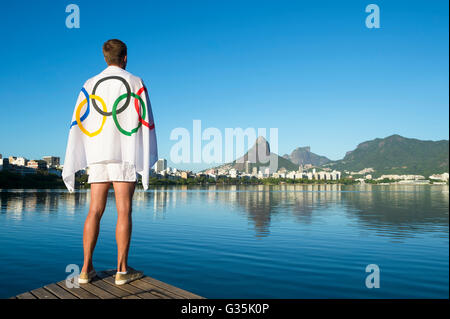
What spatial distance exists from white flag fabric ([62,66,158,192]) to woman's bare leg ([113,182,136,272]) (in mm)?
305

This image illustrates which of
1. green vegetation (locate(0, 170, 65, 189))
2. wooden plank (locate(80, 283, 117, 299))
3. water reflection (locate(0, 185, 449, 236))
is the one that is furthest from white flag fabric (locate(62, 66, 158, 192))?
green vegetation (locate(0, 170, 65, 189))

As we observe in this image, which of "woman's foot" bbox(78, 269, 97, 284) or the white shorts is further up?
the white shorts

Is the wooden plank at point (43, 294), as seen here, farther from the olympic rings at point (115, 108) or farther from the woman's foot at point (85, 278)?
the olympic rings at point (115, 108)

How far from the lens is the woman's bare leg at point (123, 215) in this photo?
4539 mm

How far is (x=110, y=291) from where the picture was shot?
14.1ft

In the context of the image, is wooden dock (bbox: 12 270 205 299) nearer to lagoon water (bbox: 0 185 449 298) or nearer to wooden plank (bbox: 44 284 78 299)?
wooden plank (bbox: 44 284 78 299)

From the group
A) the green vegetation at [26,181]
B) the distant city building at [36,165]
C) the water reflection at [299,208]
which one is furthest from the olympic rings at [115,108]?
the distant city building at [36,165]

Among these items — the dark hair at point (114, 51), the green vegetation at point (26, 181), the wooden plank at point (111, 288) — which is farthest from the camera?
the green vegetation at point (26, 181)

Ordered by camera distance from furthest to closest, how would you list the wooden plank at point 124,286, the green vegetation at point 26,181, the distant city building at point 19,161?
the distant city building at point 19,161 < the green vegetation at point 26,181 < the wooden plank at point 124,286

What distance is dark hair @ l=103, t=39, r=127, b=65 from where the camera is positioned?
4832mm

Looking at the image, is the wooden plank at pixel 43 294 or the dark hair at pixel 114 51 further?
the dark hair at pixel 114 51

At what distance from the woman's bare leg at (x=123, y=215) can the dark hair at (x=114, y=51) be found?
72.0 inches

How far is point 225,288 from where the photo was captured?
28.3 ft
